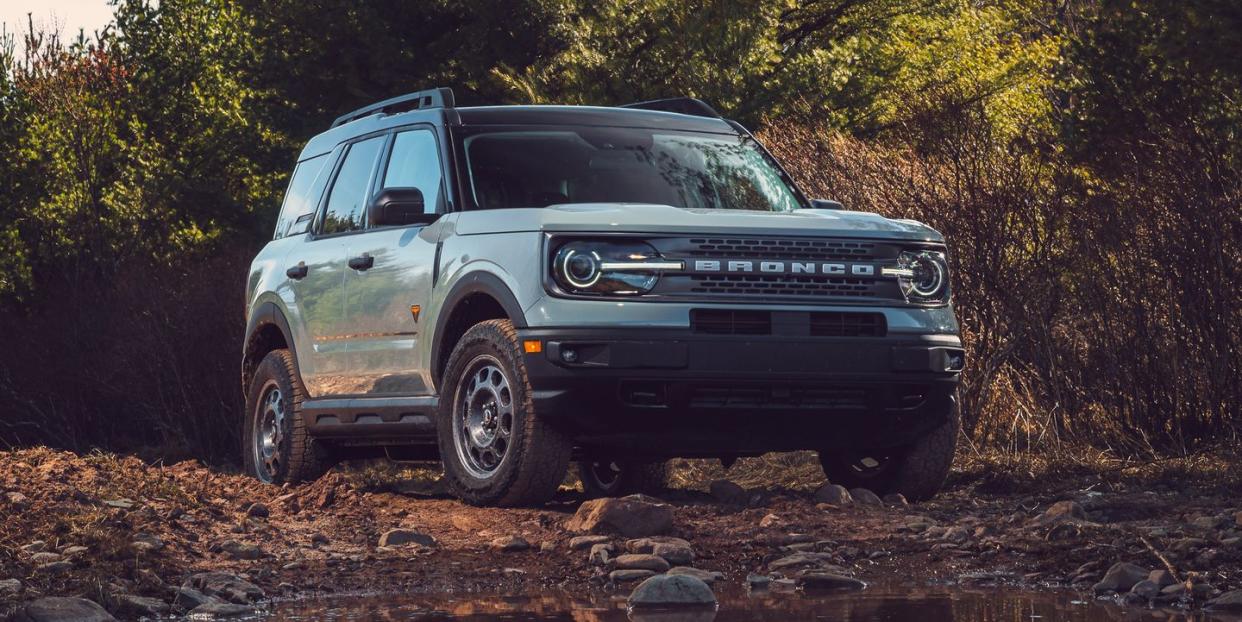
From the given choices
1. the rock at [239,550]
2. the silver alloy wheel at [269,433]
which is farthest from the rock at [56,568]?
the silver alloy wheel at [269,433]

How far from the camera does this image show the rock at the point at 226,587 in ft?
21.3

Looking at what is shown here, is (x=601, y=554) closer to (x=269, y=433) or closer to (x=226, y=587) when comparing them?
(x=226, y=587)

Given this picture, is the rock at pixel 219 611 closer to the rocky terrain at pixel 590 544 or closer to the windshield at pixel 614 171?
the rocky terrain at pixel 590 544

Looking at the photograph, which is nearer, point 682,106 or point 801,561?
point 801,561

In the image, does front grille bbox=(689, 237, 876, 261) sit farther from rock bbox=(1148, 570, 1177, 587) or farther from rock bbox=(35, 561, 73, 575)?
rock bbox=(35, 561, 73, 575)

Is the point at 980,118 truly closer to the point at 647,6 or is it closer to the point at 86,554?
the point at 86,554

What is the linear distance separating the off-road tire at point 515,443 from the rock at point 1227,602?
325 centimetres

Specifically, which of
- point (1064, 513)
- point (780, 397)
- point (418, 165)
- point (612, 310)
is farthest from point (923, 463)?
point (418, 165)

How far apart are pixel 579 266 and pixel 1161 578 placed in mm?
3015

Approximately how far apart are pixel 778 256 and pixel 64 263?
76.8 feet

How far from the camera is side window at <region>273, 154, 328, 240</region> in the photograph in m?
11.3

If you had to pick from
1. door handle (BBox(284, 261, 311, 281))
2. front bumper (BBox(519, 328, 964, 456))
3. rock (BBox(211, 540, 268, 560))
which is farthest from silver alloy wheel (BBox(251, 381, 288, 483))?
rock (BBox(211, 540, 268, 560))

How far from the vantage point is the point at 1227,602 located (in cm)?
589

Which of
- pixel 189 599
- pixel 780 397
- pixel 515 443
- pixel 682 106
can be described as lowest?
pixel 189 599
